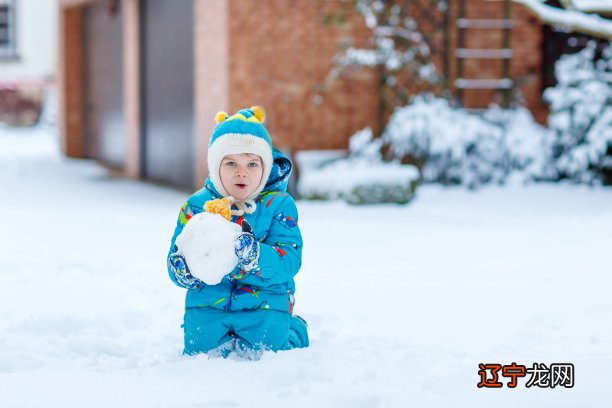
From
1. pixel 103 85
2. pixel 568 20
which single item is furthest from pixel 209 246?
pixel 103 85

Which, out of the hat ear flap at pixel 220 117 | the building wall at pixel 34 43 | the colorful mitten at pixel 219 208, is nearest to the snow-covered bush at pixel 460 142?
the hat ear flap at pixel 220 117

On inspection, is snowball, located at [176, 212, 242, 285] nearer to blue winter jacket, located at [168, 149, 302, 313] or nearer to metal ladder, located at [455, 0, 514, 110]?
blue winter jacket, located at [168, 149, 302, 313]

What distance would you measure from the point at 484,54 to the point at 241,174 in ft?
26.4

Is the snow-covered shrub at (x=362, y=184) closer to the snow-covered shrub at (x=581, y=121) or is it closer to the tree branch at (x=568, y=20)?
the snow-covered shrub at (x=581, y=121)

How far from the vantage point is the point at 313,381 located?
3273 millimetres

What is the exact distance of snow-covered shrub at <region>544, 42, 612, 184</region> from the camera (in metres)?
9.93

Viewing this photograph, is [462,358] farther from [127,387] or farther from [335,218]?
[335,218]

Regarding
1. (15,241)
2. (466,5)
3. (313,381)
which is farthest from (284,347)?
(466,5)

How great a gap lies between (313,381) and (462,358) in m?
0.74

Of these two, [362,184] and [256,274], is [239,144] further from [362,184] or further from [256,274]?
[362,184]

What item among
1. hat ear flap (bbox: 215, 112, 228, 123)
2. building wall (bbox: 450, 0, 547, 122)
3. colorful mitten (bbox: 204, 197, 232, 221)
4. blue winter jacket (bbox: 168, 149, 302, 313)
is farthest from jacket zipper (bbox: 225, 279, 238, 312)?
building wall (bbox: 450, 0, 547, 122)

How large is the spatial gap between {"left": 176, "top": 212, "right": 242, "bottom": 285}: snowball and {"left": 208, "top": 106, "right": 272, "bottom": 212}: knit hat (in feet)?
0.96

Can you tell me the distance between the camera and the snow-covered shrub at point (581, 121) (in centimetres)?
993

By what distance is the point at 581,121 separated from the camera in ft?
33.3
